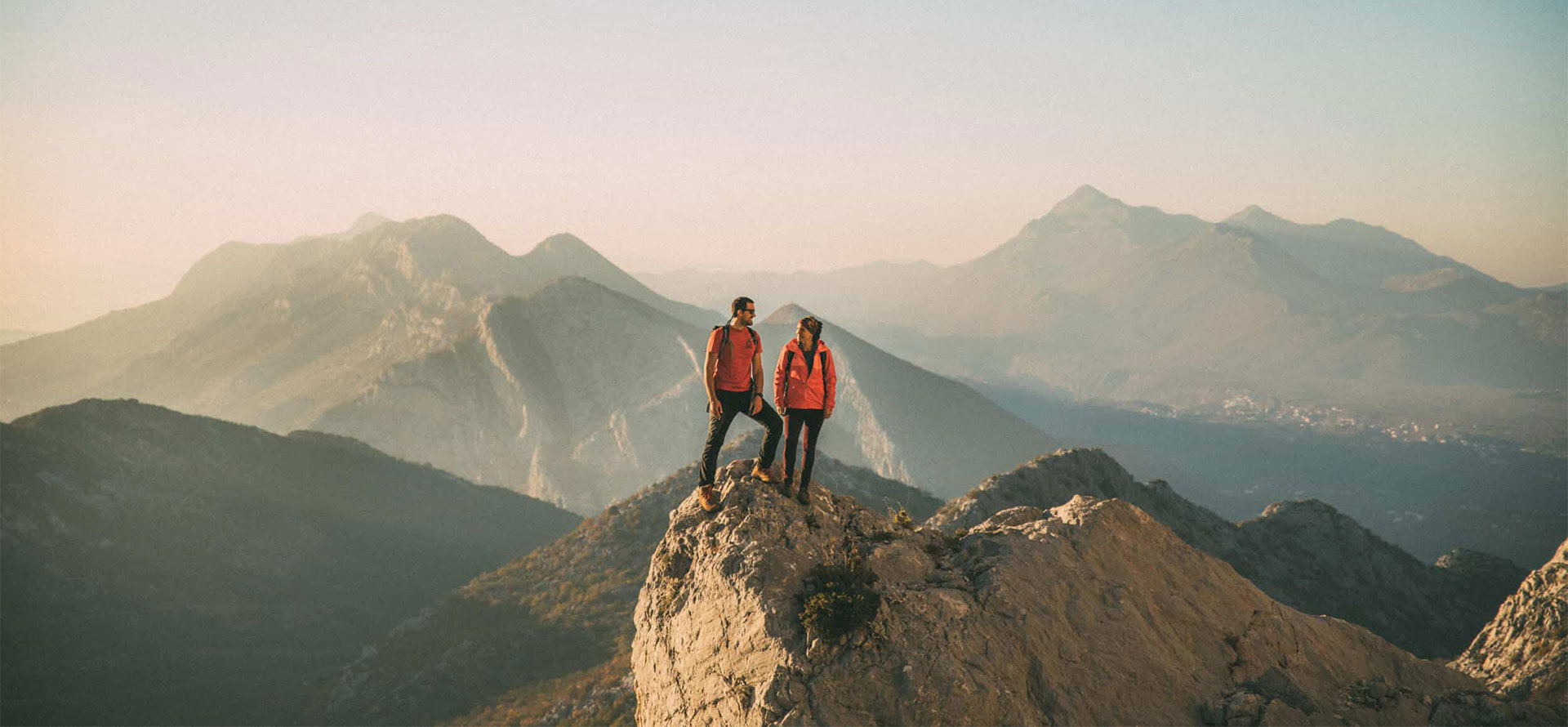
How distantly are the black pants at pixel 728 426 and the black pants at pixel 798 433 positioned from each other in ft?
0.99

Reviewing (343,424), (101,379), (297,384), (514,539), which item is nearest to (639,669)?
(514,539)

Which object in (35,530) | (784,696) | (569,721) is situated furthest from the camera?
(35,530)

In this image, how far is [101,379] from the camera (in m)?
192

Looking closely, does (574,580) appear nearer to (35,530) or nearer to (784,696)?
(35,530)

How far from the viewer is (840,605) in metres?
11.4

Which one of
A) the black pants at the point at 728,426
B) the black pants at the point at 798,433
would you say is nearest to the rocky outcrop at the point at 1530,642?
the black pants at the point at 798,433

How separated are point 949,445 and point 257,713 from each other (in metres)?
138

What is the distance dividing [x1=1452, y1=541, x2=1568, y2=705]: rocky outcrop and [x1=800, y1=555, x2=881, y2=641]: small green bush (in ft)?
86.3

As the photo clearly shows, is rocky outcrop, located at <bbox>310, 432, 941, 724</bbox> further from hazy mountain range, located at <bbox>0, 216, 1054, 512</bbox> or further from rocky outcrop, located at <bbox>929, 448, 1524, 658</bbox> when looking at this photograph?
hazy mountain range, located at <bbox>0, 216, 1054, 512</bbox>

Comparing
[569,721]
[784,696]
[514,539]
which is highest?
[784,696]

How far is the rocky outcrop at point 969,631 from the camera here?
445 inches

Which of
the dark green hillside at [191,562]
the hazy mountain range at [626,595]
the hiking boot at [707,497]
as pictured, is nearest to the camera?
the hiking boot at [707,497]

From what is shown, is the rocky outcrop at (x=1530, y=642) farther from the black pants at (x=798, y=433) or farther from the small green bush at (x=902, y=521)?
the black pants at (x=798, y=433)

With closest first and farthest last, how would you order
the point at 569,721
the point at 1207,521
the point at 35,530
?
the point at 569,721 < the point at 1207,521 < the point at 35,530
